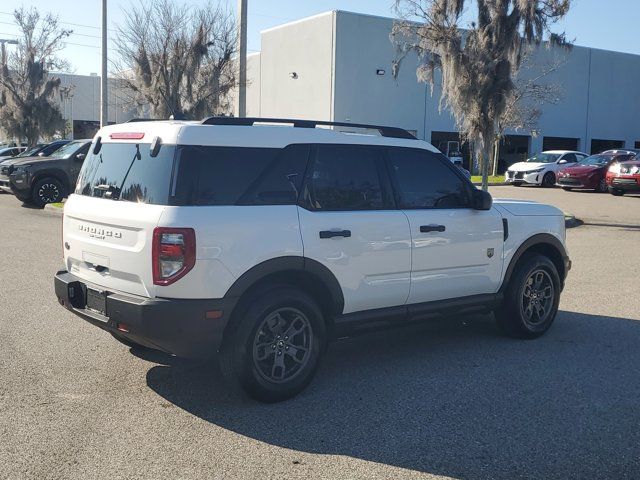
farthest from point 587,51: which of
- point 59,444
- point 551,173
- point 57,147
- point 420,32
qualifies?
point 59,444

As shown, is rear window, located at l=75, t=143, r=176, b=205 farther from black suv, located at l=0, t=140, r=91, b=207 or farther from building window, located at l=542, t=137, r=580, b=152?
building window, located at l=542, t=137, r=580, b=152

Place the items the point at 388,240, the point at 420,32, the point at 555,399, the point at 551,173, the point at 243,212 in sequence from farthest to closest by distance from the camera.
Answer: the point at 551,173 < the point at 420,32 < the point at 388,240 < the point at 555,399 < the point at 243,212

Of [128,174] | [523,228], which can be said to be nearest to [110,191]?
[128,174]

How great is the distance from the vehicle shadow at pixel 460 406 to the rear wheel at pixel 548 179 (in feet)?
81.1

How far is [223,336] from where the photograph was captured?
15.2 feet

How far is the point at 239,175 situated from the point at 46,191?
15.1 metres

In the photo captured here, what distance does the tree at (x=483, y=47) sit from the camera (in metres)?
16.7

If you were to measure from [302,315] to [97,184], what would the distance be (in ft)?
6.07

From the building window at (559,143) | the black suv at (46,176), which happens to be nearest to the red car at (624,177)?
the black suv at (46,176)

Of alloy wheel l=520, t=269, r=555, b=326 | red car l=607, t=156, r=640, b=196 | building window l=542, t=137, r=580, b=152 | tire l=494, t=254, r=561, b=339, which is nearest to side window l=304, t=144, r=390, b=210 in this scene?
tire l=494, t=254, r=561, b=339

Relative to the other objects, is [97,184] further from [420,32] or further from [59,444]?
[420,32]

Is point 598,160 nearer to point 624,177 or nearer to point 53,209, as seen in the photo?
point 624,177

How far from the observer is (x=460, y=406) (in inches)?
188

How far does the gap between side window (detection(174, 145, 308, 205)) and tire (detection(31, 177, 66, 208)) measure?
14803mm
